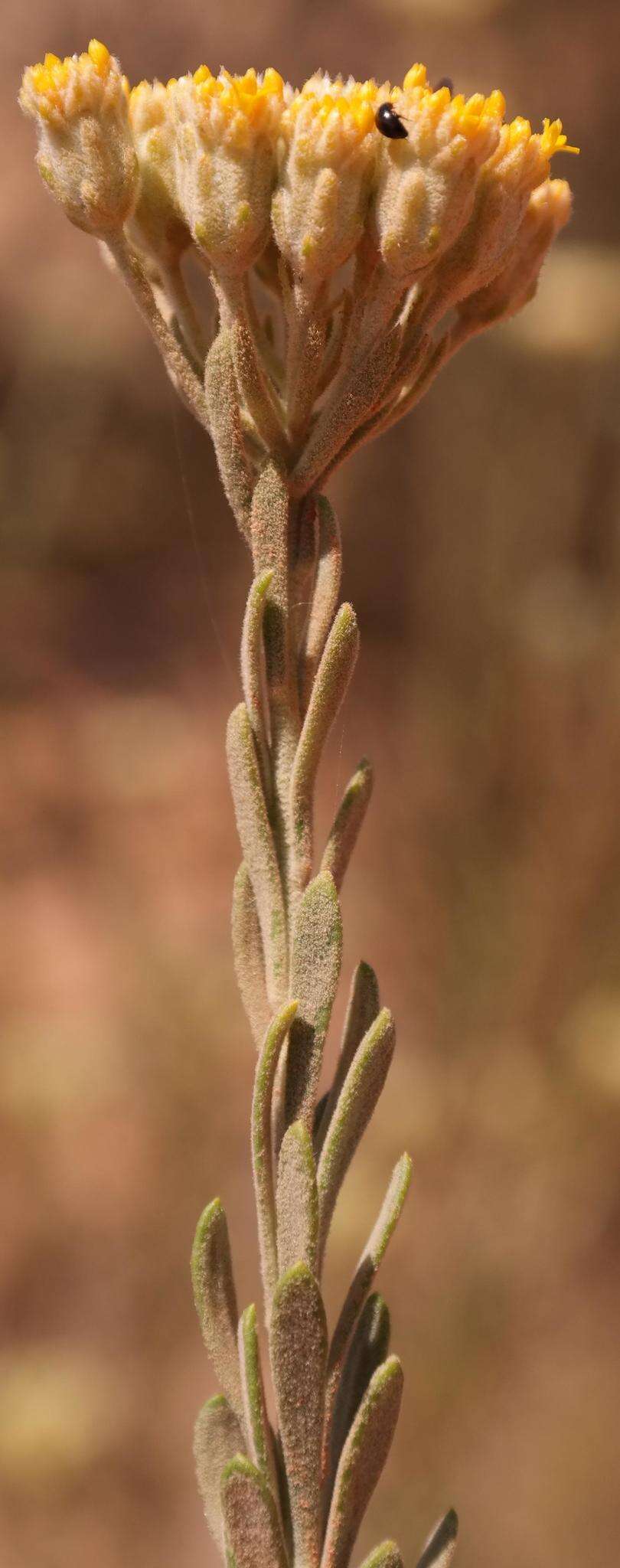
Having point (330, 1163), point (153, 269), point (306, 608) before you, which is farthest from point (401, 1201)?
point (153, 269)

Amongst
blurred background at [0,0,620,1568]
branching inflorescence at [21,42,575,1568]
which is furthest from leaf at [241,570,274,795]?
blurred background at [0,0,620,1568]

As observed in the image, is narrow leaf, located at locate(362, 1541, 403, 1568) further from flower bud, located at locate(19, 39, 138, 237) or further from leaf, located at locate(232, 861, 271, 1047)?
flower bud, located at locate(19, 39, 138, 237)

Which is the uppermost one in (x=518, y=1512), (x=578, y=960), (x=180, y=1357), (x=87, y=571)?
(x=87, y=571)

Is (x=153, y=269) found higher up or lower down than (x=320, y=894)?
higher up

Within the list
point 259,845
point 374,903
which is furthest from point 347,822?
point 374,903

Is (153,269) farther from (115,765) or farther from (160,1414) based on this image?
(160,1414)

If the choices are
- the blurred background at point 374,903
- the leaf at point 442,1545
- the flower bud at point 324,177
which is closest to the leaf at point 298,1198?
the leaf at point 442,1545

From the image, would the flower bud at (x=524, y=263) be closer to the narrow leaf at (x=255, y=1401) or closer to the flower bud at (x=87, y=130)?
the flower bud at (x=87, y=130)
